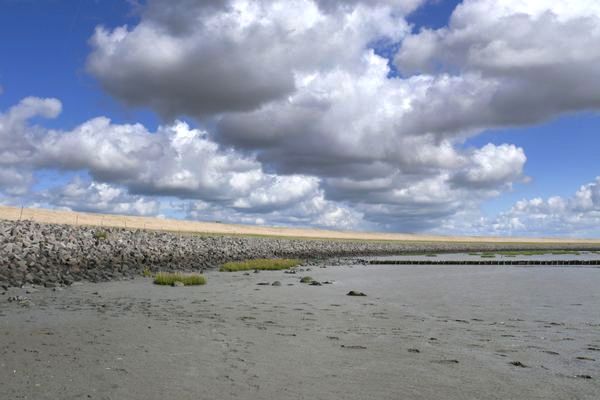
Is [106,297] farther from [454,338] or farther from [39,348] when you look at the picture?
[454,338]

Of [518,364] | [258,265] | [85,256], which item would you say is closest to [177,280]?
[85,256]

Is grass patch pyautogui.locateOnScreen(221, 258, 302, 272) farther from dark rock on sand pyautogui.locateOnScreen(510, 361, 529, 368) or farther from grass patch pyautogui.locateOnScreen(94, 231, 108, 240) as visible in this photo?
dark rock on sand pyautogui.locateOnScreen(510, 361, 529, 368)

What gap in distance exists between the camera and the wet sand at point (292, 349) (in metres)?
8.15

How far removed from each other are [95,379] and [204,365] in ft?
6.25

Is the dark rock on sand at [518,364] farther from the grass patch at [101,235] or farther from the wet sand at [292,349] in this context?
the grass patch at [101,235]

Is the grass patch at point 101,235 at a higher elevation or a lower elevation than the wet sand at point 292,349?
higher

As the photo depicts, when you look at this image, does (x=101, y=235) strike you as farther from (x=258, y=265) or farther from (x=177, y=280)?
(x=177, y=280)

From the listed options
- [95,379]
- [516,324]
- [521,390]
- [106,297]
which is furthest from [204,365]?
[106,297]

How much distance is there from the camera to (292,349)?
1118cm

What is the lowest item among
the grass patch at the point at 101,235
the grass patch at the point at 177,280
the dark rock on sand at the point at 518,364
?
the grass patch at the point at 177,280

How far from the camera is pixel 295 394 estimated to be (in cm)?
784

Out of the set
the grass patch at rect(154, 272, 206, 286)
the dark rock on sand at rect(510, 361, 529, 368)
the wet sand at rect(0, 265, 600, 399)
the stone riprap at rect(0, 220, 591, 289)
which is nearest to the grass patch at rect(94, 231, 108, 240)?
the stone riprap at rect(0, 220, 591, 289)

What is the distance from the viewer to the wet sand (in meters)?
8.15

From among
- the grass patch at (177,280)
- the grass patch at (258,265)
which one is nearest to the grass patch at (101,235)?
the grass patch at (258,265)
